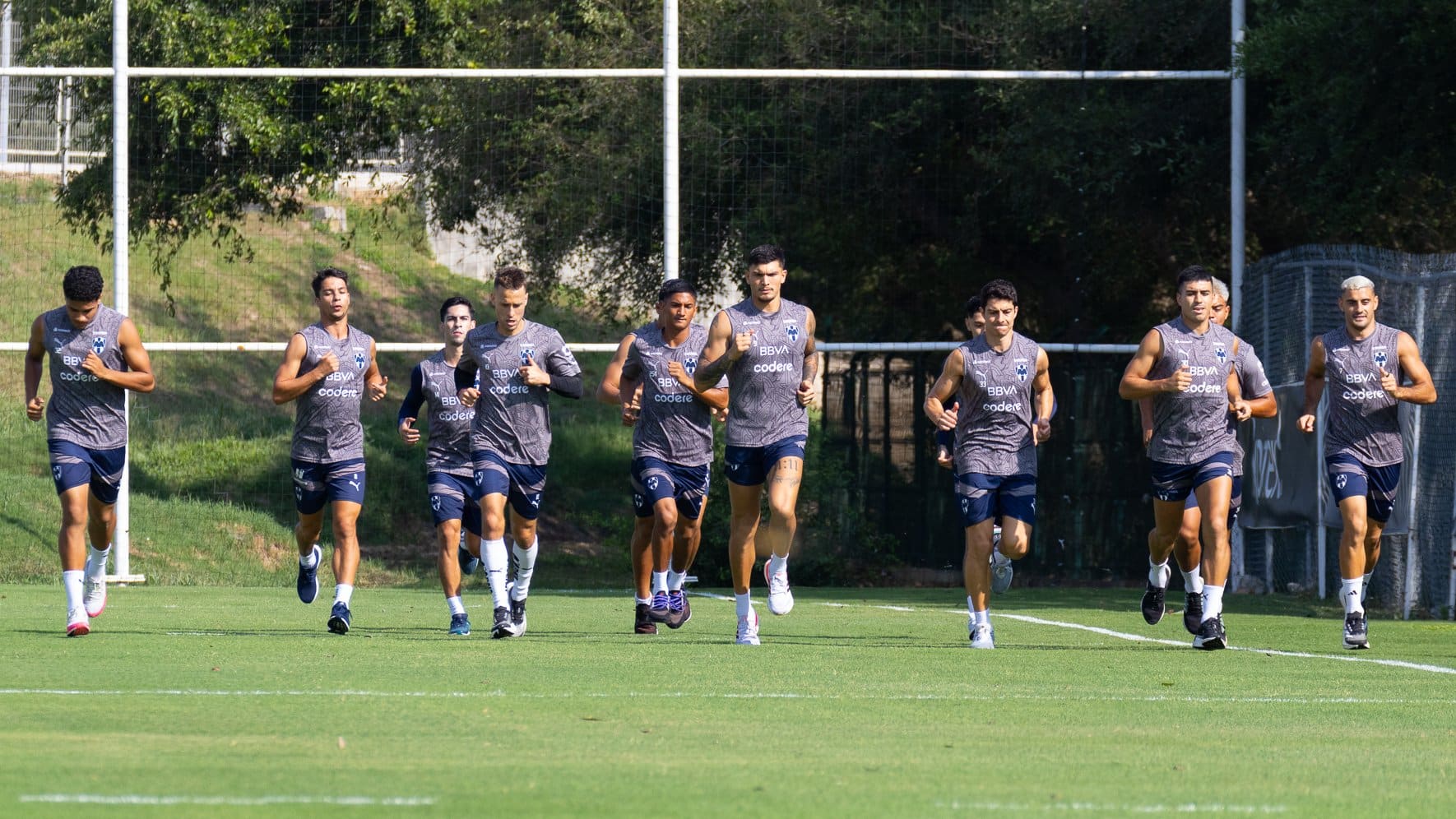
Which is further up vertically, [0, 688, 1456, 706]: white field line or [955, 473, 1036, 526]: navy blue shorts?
[955, 473, 1036, 526]: navy blue shorts

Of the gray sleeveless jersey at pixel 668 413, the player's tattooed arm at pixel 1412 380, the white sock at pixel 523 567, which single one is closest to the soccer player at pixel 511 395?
the white sock at pixel 523 567

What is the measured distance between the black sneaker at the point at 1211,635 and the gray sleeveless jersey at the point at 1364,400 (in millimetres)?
1644

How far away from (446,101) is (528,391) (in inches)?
356

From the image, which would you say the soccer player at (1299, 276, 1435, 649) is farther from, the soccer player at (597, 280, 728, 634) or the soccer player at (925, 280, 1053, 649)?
the soccer player at (597, 280, 728, 634)

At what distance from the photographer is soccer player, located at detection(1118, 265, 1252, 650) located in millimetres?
11250

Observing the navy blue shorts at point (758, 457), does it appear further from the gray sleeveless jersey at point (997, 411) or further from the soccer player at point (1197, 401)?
the soccer player at point (1197, 401)

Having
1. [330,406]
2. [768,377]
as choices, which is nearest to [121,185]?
[330,406]

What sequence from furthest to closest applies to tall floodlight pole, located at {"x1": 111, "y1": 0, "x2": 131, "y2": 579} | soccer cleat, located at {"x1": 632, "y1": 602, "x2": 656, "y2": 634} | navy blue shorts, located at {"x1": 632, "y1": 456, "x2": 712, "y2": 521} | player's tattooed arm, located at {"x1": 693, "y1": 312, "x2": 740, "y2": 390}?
tall floodlight pole, located at {"x1": 111, "y1": 0, "x2": 131, "y2": 579} < soccer cleat, located at {"x1": 632, "y1": 602, "x2": 656, "y2": 634} < navy blue shorts, located at {"x1": 632, "y1": 456, "x2": 712, "y2": 521} < player's tattooed arm, located at {"x1": 693, "y1": 312, "x2": 740, "y2": 390}

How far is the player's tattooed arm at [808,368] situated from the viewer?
36.2 ft

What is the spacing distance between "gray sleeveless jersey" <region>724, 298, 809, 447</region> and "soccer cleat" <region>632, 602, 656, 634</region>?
1365 mm

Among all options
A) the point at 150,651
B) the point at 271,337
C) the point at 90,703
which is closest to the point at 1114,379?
the point at 271,337

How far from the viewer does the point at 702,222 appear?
20.0 metres

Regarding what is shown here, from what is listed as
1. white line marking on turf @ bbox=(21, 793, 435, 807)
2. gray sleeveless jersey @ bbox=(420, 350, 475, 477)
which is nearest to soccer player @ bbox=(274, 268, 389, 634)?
gray sleeveless jersey @ bbox=(420, 350, 475, 477)

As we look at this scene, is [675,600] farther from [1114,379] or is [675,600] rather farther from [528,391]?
[1114,379]
